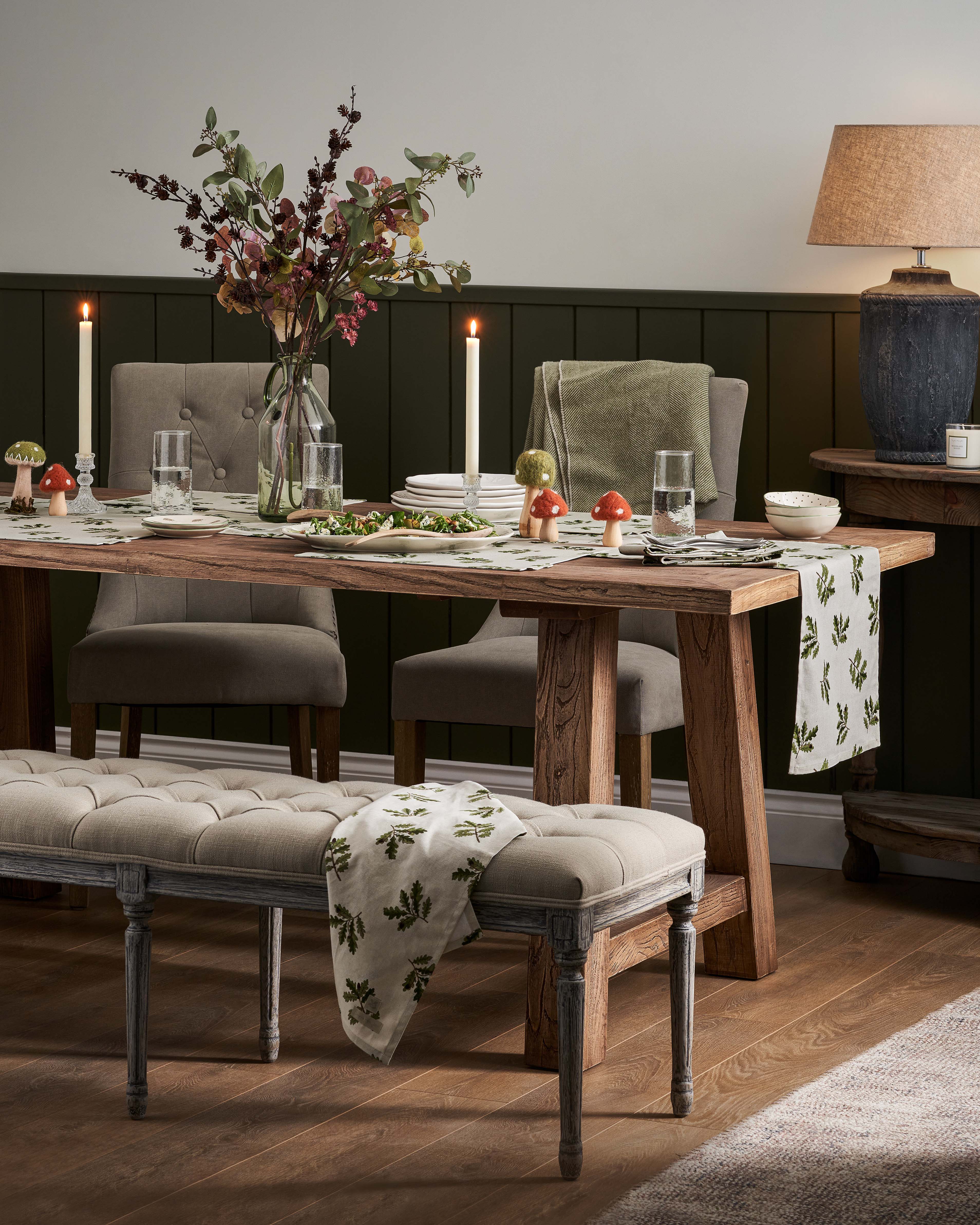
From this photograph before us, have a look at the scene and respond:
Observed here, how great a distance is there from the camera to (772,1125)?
7.18 feet

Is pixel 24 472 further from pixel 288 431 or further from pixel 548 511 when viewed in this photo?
pixel 548 511

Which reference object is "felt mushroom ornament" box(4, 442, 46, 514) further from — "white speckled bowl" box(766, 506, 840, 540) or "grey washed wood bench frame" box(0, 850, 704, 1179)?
"white speckled bowl" box(766, 506, 840, 540)

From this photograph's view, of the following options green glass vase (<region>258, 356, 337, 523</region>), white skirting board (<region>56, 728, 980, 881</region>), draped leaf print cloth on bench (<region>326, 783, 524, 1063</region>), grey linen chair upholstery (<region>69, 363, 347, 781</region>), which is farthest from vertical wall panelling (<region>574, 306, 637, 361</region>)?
draped leaf print cloth on bench (<region>326, 783, 524, 1063</region>)

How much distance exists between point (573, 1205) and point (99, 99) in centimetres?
303

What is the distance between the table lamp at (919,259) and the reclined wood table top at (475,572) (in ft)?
1.70

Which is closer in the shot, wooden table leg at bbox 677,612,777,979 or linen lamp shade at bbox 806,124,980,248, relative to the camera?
wooden table leg at bbox 677,612,777,979

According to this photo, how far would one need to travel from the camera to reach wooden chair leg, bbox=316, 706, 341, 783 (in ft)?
10.6

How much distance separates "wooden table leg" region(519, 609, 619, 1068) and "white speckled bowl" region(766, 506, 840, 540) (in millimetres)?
342

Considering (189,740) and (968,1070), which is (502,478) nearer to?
(968,1070)

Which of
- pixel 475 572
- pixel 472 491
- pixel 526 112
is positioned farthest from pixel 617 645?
pixel 526 112

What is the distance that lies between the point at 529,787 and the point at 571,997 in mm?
1859

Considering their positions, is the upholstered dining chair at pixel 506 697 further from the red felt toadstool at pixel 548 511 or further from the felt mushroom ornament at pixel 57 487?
the felt mushroom ornament at pixel 57 487

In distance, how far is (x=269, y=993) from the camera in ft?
7.91

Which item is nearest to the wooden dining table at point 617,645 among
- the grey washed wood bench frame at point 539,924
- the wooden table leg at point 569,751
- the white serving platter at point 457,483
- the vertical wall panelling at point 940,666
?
the wooden table leg at point 569,751
